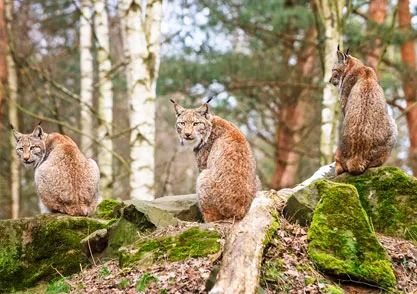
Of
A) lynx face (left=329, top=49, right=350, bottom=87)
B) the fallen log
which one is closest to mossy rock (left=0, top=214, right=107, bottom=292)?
the fallen log

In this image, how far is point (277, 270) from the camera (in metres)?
5.93

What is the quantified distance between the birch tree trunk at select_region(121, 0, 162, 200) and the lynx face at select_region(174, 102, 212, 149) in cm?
307

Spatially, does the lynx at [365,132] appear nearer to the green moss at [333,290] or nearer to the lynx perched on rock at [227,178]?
the lynx perched on rock at [227,178]

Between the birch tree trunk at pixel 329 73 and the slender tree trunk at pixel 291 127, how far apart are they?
17.5 feet

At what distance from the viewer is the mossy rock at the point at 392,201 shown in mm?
7094

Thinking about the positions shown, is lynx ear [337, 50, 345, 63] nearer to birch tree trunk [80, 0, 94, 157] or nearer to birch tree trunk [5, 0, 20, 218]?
birch tree trunk [80, 0, 94, 157]

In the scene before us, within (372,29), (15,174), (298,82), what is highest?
(372,29)

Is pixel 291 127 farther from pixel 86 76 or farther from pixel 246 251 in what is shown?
pixel 246 251

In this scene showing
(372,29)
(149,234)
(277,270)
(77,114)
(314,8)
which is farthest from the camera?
(77,114)

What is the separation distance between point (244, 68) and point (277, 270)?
12.1 meters

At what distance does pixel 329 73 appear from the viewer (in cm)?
1279

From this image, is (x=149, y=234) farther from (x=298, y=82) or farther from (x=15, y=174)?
(x=298, y=82)

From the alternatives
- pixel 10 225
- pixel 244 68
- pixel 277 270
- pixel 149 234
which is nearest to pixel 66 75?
pixel 244 68

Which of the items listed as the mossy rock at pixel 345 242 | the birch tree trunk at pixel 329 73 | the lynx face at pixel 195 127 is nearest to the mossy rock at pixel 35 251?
the lynx face at pixel 195 127
